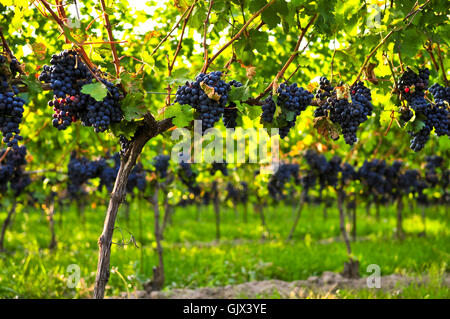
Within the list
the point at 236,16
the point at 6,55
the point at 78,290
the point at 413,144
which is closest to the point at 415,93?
the point at 413,144

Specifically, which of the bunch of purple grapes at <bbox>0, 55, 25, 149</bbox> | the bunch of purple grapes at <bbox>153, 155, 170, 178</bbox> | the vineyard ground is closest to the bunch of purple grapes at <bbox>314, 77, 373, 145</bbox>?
the bunch of purple grapes at <bbox>0, 55, 25, 149</bbox>

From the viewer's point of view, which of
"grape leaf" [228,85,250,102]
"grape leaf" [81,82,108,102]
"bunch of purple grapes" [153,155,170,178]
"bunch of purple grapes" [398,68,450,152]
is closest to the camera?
"grape leaf" [81,82,108,102]

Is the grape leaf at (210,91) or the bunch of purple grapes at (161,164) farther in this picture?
the bunch of purple grapes at (161,164)

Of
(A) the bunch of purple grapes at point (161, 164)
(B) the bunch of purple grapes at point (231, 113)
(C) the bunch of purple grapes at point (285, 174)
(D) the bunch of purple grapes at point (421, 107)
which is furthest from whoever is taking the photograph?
(C) the bunch of purple grapes at point (285, 174)

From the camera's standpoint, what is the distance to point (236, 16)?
2805 millimetres

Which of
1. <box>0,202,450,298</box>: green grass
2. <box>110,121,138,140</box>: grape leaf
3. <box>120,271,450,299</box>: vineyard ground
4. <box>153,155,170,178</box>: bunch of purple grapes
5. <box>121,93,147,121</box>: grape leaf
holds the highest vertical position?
<box>153,155,170,178</box>: bunch of purple grapes

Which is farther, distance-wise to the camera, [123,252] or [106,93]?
[123,252]

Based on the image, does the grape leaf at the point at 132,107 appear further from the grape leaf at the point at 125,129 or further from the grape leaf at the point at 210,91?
the grape leaf at the point at 210,91

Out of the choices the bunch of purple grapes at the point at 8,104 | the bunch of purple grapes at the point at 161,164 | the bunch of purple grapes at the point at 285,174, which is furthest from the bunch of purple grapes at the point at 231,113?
the bunch of purple grapes at the point at 285,174

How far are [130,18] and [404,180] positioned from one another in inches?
310

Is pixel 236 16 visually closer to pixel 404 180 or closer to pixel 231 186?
pixel 404 180

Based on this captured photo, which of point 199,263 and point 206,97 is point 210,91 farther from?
point 199,263

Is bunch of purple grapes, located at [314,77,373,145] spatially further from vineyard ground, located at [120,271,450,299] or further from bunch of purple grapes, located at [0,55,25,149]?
vineyard ground, located at [120,271,450,299]

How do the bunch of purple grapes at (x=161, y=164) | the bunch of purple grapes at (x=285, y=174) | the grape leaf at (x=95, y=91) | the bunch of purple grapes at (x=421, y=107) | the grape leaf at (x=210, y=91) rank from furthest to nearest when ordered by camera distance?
the bunch of purple grapes at (x=285, y=174) → the bunch of purple grapes at (x=161, y=164) → the bunch of purple grapes at (x=421, y=107) → the grape leaf at (x=210, y=91) → the grape leaf at (x=95, y=91)
